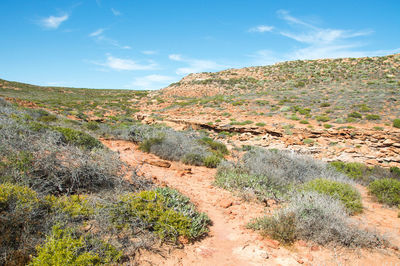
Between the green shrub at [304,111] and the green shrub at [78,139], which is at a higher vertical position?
the green shrub at [304,111]

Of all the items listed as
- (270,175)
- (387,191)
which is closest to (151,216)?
(270,175)

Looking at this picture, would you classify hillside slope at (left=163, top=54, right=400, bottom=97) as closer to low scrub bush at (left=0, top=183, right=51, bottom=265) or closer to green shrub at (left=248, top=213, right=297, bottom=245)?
green shrub at (left=248, top=213, right=297, bottom=245)

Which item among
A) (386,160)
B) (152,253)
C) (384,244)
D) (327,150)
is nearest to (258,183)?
(384,244)

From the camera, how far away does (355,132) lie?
1221cm

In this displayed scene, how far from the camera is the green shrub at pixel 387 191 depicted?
5891mm

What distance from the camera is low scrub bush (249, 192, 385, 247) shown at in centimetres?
364

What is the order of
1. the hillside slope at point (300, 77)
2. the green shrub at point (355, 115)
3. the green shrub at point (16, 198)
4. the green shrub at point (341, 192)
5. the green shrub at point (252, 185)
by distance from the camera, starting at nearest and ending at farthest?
the green shrub at point (16, 198), the green shrub at point (341, 192), the green shrub at point (252, 185), the green shrub at point (355, 115), the hillside slope at point (300, 77)

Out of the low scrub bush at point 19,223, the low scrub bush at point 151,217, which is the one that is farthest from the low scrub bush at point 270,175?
the low scrub bush at point 19,223

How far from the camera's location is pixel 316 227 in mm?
3801

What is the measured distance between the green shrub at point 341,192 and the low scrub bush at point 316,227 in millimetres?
1193

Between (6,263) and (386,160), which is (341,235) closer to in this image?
(6,263)

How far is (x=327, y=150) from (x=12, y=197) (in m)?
12.7

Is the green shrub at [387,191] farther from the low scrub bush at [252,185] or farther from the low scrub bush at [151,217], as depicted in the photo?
the low scrub bush at [151,217]

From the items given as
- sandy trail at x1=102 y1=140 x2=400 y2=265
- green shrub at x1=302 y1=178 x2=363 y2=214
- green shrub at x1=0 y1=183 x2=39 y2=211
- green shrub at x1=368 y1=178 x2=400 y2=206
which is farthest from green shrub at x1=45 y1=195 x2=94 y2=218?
green shrub at x1=368 y1=178 x2=400 y2=206
